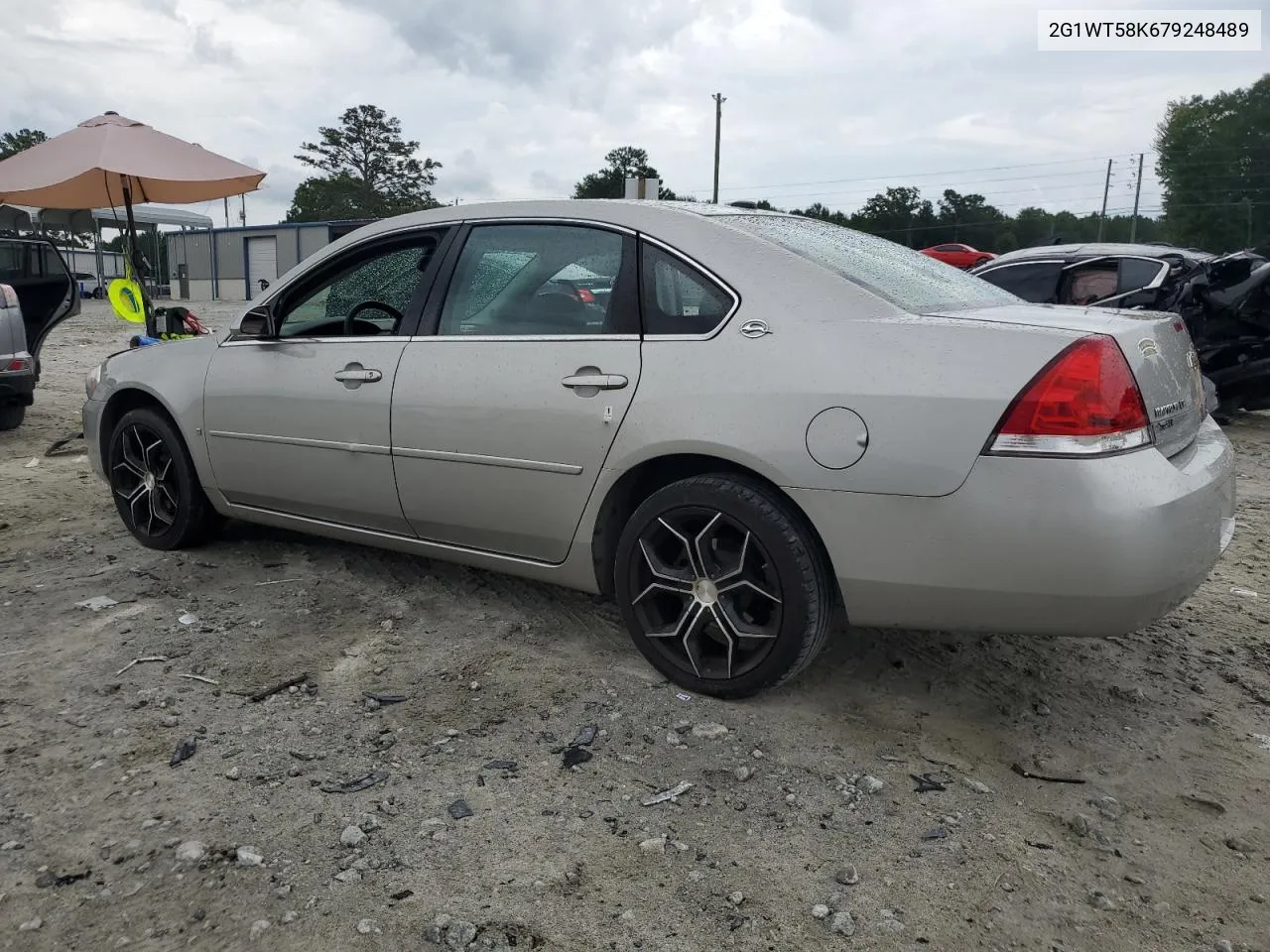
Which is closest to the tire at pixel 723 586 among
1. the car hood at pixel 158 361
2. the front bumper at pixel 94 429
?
the car hood at pixel 158 361

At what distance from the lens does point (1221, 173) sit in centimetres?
5697

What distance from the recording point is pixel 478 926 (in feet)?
6.51

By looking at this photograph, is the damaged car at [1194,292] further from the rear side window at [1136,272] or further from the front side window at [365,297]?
the front side window at [365,297]

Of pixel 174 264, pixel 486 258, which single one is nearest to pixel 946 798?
pixel 486 258

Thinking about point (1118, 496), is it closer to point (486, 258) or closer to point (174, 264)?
point (486, 258)

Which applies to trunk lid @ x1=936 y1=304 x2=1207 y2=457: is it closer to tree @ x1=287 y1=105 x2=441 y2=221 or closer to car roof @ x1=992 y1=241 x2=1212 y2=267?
car roof @ x1=992 y1=241 x2=1212 y2=267

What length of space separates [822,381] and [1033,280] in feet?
21.8

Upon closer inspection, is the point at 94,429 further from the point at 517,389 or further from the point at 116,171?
the point at 116,171

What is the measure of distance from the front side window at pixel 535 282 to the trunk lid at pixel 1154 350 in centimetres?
109

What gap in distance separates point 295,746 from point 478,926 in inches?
38.2

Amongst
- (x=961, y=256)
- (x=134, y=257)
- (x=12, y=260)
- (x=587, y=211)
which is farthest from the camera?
(x=961, y=256)

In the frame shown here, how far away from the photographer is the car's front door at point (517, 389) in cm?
303

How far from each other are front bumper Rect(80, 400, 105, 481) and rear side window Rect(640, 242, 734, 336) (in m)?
3.00

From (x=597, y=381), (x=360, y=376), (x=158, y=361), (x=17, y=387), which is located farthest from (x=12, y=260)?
(x=597, y=381)
